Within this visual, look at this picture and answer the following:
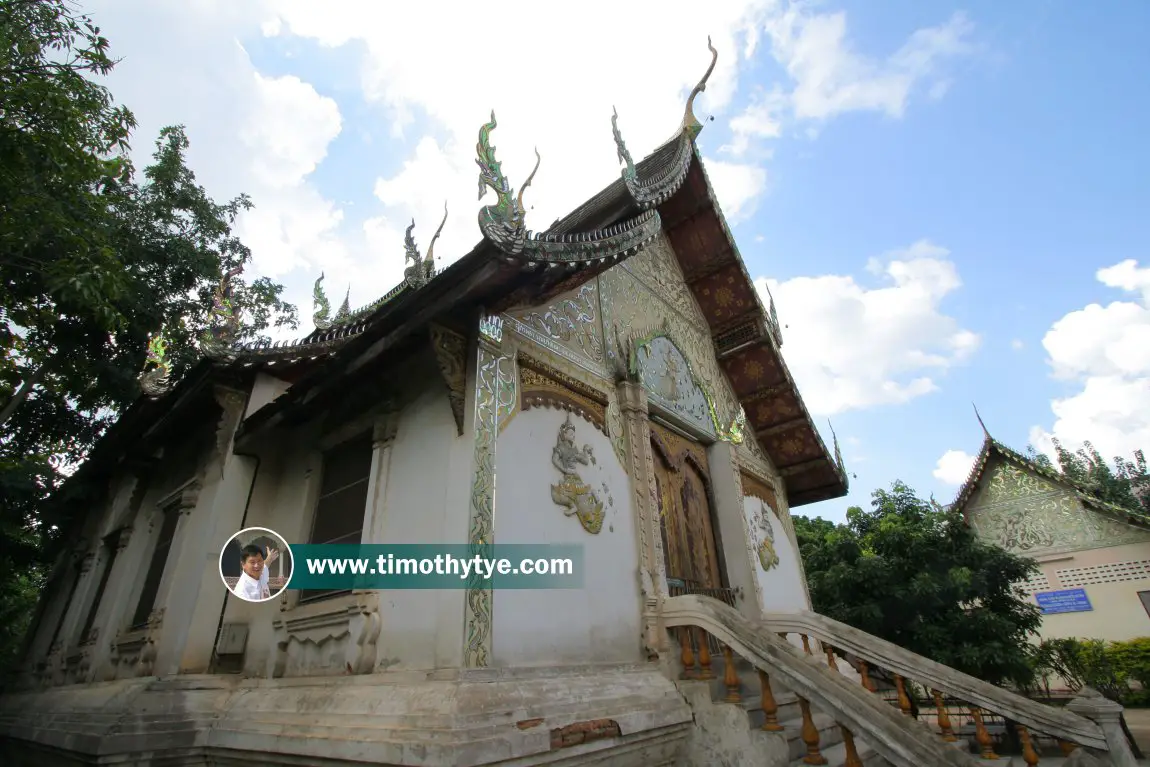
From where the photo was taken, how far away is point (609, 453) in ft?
17.5

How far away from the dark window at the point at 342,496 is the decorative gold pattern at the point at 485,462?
A: 1.45 meters

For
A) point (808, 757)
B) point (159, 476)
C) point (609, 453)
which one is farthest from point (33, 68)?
point (808, 757)

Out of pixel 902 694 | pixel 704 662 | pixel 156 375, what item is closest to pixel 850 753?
pixel 704 662

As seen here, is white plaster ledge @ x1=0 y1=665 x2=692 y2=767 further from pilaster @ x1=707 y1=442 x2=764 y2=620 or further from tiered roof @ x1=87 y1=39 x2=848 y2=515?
pilaster @ x1=707 y1=442 x2=764 y2=620

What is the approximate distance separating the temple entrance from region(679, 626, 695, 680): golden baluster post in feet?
2.93

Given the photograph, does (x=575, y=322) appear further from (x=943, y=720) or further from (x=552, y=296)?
(x=943, y=720)

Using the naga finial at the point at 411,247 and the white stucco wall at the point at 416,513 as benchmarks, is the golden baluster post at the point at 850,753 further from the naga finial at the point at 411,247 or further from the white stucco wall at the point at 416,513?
the naga finial at the point at 411,247

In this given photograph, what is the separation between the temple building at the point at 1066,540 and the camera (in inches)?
576

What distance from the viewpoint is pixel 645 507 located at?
5.34 metres

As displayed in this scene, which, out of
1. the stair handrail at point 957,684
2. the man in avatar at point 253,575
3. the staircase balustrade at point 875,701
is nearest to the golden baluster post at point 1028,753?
the staircase balustrade at point 875,701

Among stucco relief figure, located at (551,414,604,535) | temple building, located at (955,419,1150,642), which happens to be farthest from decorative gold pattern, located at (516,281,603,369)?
temple building, located at (955,419,1150,642)

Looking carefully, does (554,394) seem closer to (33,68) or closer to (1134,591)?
(33,68)

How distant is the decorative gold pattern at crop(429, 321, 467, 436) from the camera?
4.16 m

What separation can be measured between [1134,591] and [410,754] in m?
19.5
